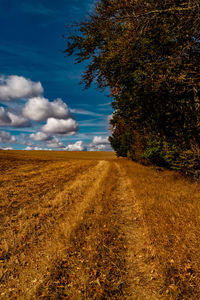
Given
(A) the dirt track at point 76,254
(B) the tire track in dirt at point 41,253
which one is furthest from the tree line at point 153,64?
(B) the tire track in dirt at point 41,253

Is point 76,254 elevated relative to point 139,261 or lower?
elevated

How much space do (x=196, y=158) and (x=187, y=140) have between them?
3.85 feet

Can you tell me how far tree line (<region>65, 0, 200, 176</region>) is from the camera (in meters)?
4.61

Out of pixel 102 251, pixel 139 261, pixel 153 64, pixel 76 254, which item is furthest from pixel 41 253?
pixel 153 64

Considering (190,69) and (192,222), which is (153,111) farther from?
(192,222)

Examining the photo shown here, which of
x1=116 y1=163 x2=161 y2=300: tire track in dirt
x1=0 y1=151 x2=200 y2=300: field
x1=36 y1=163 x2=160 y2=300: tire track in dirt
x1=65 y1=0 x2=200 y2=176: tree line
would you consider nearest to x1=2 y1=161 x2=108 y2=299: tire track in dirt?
x1=0 y1=151 x2=200 y2=300: field

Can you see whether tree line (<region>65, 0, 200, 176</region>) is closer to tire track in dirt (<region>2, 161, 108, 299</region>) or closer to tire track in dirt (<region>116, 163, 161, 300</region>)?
tire track in dirt (<region>116, 163, 161, 300</region>)

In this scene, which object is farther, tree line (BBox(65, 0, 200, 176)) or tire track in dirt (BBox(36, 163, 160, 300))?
tree line (BBox(65, 0, 200, 176))

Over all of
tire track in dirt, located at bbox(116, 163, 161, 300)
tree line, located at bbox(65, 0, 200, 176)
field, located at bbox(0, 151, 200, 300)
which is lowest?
tire track in dirt, located at bbox(116, 163, 161, 300)

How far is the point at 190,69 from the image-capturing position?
17.7 feet

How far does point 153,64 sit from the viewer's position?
582 centimetres

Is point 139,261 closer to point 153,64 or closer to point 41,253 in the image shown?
point 41,253

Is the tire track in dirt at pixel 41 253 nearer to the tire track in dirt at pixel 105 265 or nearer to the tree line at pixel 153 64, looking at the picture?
the tire track in dirt at pixel 105 265

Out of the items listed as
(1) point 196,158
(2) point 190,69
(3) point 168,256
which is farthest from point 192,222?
(2) point 190,69
